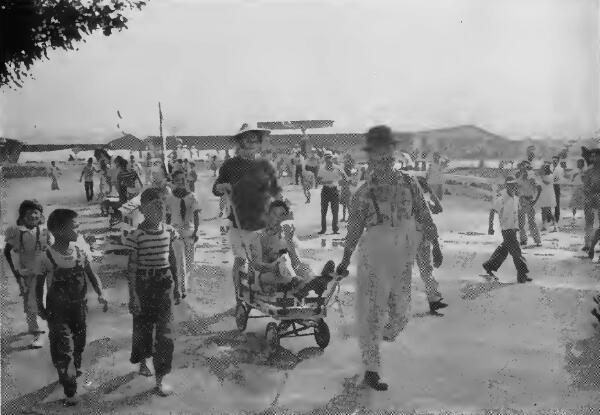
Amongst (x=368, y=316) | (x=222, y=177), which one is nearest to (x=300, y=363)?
(x=368, y=316)

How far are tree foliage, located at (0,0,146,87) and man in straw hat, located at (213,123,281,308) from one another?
1.73m

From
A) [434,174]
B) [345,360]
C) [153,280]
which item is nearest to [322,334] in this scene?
[345,360]

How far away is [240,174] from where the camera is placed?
608 centimetres

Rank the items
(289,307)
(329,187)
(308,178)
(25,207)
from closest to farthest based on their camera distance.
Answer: (289,307) → (25,207) → (308,178) → (329,187)

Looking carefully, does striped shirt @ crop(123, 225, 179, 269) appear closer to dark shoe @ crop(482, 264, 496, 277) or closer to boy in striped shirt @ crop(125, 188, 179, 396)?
boy in striped shirt @ crop(125, 188, 179, 396)

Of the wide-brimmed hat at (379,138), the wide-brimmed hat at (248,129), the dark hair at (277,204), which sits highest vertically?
the wide-brimmed hat at (248,129)

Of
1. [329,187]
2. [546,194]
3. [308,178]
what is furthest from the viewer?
[546,194]

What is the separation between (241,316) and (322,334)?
3.08 ft

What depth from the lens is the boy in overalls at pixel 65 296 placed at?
14.5 ft

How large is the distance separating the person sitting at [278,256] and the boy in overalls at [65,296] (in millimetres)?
1643

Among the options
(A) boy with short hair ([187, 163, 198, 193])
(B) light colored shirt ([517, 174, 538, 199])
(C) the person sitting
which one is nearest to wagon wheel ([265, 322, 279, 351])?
(C) the person sitting

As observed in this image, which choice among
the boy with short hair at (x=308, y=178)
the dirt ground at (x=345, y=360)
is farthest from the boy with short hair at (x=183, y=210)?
the boy with short hair at (x=308, y=178)

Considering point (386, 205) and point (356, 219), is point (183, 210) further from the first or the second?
point (386, 205)

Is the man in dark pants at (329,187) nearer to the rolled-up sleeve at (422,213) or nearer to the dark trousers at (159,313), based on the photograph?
the rolled-up sleeve at (422,213)
